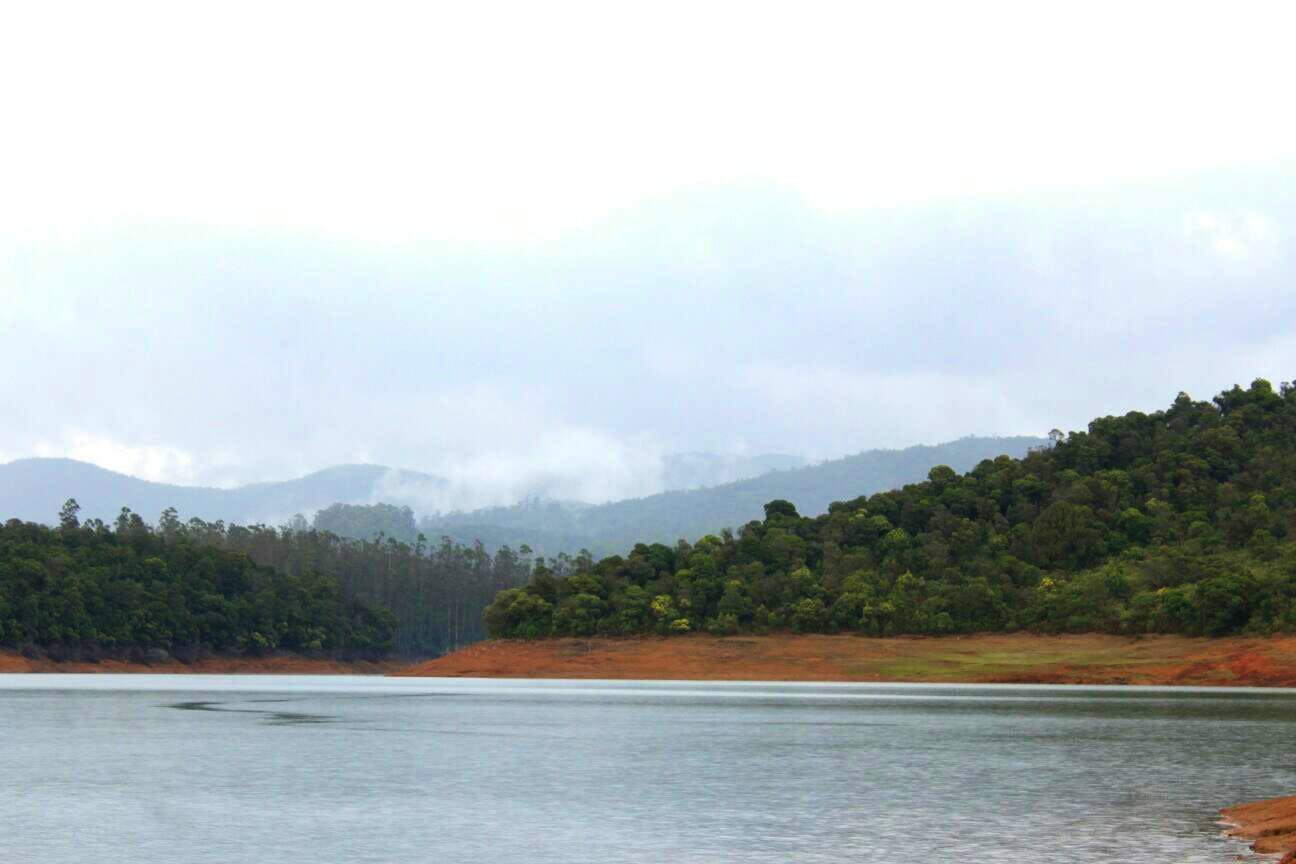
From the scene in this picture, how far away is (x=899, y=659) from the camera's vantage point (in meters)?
144

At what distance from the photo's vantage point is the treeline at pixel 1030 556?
143m

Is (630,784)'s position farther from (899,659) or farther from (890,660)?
(890,660)

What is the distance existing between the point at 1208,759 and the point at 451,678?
125901 millimetres

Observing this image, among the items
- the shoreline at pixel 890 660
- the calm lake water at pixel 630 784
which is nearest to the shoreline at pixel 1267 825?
the calm lake water at pixel 630 784

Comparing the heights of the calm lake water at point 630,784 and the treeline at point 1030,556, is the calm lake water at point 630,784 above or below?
below

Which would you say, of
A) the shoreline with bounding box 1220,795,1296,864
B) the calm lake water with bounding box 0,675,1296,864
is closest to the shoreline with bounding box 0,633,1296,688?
the calm lake water with bounding box 0,675,1296,864

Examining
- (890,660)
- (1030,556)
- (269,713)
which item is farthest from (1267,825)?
(1030,556)

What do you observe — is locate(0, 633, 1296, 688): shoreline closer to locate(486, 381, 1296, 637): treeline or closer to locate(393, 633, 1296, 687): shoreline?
locate(393, 633, 1296, 687): shoreline

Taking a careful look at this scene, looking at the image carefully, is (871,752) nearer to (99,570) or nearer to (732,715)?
(732,715)

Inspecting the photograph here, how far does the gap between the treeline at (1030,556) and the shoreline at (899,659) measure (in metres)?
1.86

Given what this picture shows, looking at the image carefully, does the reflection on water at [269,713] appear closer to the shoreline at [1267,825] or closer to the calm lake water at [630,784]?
the calm lake water at [630,784]

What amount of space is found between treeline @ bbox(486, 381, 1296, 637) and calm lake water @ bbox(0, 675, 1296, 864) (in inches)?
2446

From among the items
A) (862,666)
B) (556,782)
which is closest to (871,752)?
(556,782)

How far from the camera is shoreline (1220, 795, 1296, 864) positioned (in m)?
28.2
